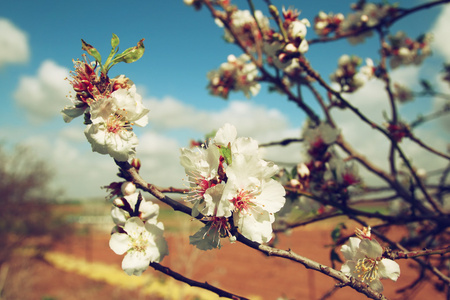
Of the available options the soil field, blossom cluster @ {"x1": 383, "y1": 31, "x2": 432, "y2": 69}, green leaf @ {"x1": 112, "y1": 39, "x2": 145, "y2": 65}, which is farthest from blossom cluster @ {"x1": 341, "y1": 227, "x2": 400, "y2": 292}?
the soil field

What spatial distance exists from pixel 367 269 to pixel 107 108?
875mm

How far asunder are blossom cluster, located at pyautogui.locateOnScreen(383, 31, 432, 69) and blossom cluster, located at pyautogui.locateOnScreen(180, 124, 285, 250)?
8.11 ft

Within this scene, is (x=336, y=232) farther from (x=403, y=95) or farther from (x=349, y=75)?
(x=403, y=95)

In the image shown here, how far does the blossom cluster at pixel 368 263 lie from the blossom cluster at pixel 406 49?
7.59 feet

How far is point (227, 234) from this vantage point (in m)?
0.78

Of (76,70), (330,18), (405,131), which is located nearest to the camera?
(76,70)

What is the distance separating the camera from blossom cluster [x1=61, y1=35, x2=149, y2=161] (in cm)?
76

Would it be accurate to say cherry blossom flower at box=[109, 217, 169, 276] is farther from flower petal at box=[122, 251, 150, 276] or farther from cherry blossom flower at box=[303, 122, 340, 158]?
cherry blossom flower at box=[303, 122, 340, 158]

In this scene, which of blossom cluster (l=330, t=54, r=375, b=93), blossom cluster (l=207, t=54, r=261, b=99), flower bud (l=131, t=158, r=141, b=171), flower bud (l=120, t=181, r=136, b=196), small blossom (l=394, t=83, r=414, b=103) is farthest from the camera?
small blossom (l=394, t=83, r=414, b=103)

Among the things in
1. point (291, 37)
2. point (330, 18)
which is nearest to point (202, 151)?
point (291, 37)

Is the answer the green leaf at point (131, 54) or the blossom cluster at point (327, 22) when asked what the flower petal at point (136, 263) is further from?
the blossom cluster at point (327, 22)

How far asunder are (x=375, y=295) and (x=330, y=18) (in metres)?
2.07

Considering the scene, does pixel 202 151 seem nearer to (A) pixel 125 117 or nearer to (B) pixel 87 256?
(A) pixel 125 117

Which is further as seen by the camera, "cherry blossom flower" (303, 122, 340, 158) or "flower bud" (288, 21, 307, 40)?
"cherry blossom flower" (303, 122, 340, 158)
